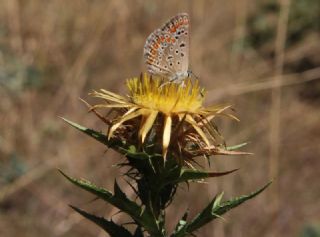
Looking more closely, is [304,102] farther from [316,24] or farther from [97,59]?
[97,59]

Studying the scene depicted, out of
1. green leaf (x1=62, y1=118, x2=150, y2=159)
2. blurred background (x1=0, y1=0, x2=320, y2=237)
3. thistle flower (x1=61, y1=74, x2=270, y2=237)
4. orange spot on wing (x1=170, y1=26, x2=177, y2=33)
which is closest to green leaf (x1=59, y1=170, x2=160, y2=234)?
thistle flower (x1=61, y1=74, x2=270, y2=237)

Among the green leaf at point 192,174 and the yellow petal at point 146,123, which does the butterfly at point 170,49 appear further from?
the green leaf at point 192,174

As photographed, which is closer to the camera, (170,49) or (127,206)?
(127,206)

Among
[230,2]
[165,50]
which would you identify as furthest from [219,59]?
[165,50]

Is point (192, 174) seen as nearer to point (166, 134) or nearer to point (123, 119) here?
point (166, 134)

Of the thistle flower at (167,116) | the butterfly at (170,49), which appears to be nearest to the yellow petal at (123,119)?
the thistle flower at (167,116)

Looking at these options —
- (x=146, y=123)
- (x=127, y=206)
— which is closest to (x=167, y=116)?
(x=146, y=123)
